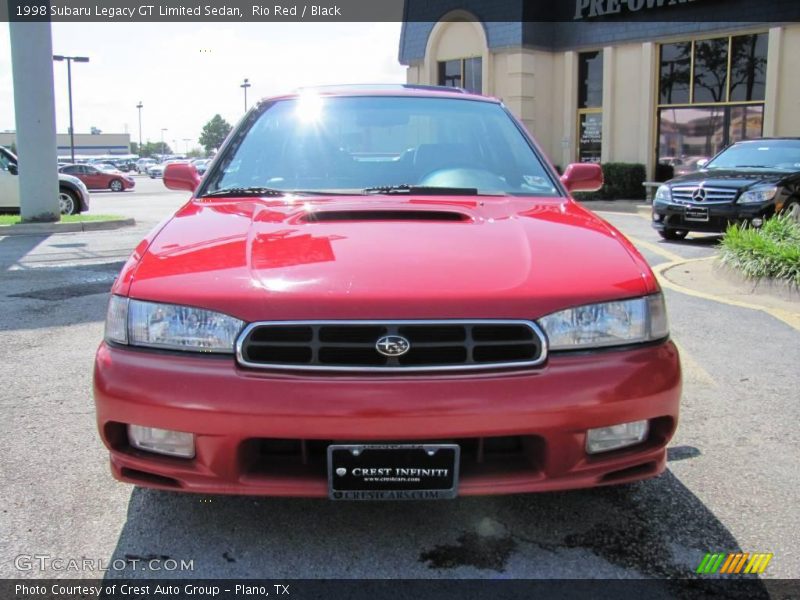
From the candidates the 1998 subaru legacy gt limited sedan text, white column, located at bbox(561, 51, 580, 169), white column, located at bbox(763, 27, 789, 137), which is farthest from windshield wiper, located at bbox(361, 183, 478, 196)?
white column, located at bbox(561, 51, 580, 169)

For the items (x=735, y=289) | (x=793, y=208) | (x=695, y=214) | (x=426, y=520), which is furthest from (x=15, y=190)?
(x=426, y=520)

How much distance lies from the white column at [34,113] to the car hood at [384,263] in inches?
452

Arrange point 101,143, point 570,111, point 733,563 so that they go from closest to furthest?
1. point 733,563
2. point 570,111
3. point 101,143

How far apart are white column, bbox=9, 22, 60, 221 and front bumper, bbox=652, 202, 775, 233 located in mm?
9851

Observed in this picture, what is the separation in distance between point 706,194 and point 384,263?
30.9 ft

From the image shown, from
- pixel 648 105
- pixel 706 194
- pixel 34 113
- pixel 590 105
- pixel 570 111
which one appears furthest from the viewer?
pixel 570 111

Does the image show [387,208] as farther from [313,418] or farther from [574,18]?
[574,18]

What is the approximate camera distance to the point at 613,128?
2053 cm

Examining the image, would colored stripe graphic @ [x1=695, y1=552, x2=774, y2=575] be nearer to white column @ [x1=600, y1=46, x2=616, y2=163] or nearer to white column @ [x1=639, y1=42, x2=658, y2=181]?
white column @ [x1=639, y1=42, x2=658, y2=181]

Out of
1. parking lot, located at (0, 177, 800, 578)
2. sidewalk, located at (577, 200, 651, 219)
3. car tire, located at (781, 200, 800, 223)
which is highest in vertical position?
car tire, located at (781, 200, 800, 223)

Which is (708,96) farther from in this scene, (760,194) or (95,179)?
(95,179)

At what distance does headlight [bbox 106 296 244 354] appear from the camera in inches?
90.7

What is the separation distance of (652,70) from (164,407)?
1947cm

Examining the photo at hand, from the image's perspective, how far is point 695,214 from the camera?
10781 millimetres
